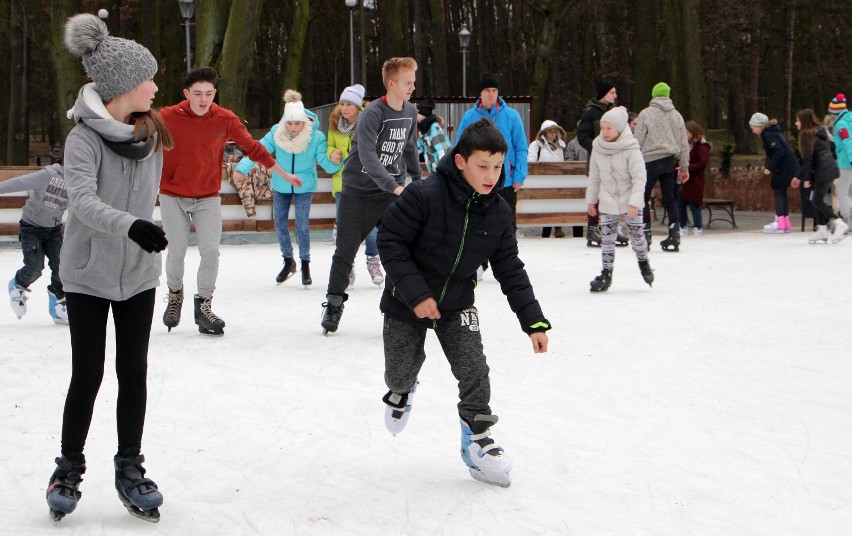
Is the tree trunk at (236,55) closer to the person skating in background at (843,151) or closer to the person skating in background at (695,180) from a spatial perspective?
the person skating in background at (695,180)

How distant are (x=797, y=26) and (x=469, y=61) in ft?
53.4

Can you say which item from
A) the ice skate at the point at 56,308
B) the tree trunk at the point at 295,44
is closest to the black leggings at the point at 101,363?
the ice skate at the point at 56,308

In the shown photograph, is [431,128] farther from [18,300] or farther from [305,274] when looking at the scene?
[18,300]

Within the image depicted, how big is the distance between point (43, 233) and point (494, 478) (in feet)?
14.8

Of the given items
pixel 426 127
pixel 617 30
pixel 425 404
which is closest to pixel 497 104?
pixel 426 127

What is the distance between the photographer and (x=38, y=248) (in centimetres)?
755

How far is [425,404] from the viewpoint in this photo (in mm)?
5387

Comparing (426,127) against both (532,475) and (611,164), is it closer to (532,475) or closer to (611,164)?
(611,164)

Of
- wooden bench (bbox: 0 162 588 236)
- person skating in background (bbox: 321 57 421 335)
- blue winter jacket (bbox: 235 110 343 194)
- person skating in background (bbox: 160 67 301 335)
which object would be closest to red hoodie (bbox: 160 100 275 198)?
person skating in background (bbox: 160 67 301 335)

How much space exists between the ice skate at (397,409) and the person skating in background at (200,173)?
3.00m

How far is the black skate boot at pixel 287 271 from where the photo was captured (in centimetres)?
990

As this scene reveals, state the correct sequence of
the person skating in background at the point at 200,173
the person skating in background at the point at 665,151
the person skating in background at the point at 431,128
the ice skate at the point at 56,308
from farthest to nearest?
1. the person skating in background at the point at 665,151
2. the person skating in background at the point at 431,128
3. the ice skate at the point at 56,308
4. the person skating in background at the point at 200,173

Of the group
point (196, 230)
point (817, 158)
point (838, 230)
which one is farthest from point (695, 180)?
point (196, 230)

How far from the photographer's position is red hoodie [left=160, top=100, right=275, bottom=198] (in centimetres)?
695
